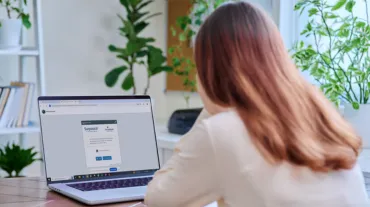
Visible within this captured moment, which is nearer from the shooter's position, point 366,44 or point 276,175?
point 276,175

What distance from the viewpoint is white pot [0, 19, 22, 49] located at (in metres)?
2.89

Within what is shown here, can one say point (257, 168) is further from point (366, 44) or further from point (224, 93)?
point (366, 44)

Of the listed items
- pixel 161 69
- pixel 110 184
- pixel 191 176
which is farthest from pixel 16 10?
pixel 191 176

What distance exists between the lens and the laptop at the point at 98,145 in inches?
62.7

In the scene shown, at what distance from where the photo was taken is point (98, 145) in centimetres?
165

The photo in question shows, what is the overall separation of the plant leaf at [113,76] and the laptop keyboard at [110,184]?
190cm

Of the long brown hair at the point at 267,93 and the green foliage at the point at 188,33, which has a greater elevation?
the green foliage at the point at 188,33

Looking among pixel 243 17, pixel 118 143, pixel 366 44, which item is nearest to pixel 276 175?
pixel 243 17

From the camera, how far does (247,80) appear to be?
1.11m

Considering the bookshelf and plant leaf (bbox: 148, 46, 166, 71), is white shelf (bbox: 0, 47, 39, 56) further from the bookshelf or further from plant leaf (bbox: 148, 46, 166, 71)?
plant leaf (bbox: 148, 46, 166, 71)

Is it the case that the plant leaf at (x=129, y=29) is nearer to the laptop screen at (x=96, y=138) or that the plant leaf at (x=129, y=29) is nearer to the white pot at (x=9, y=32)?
the white pot at (x=9, y=32)

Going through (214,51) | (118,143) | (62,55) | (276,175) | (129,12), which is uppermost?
(129,12)

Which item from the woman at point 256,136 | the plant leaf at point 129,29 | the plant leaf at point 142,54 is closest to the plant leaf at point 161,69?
the plant leaf at point 142,54

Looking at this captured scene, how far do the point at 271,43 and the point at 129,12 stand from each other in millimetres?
2482
